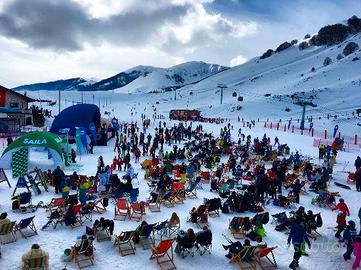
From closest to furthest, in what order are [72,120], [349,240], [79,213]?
[349,240] < [79,213] < [72,120]

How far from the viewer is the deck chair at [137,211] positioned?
13578 millimetres

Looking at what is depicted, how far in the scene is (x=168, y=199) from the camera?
50.8 ft

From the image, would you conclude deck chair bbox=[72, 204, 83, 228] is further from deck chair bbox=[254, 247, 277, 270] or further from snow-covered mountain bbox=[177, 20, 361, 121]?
snow-covered mountain bbox=[177, 20, 361, 121]

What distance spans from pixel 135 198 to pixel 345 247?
772cm

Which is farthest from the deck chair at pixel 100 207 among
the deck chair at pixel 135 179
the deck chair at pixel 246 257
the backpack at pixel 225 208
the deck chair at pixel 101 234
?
the deck chair at pixel 246 257

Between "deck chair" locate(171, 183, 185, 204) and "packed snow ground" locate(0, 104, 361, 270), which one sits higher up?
"deck chair" locate(171, 183, 185, 204)

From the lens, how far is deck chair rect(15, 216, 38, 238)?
11.2 metres

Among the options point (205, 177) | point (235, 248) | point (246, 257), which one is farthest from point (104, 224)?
point (205, 177)

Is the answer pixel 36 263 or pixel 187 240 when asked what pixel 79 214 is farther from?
pixel 187 240

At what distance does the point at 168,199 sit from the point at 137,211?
1.91 metres

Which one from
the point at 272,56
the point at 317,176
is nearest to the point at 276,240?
the point at 317,176

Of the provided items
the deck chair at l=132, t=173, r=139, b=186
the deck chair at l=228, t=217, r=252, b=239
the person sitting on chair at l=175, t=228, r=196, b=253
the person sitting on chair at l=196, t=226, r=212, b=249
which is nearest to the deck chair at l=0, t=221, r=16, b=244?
the person sitting on chair at l=175, t=228, r=196, b=253

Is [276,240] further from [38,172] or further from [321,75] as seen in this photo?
[321,75]

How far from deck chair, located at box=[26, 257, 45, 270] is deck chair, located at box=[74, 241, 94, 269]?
87 centimetres
